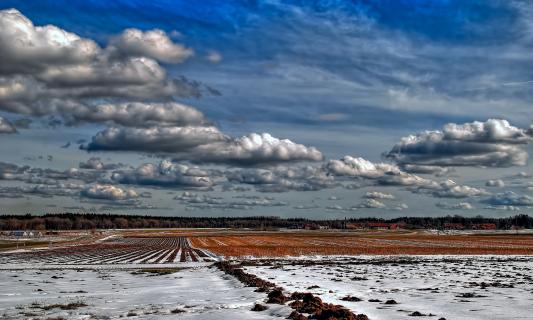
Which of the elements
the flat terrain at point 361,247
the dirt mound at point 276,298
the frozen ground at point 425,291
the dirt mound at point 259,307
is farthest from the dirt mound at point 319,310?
the flat terrain at point 361,247

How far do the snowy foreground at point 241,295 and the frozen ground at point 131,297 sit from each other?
4 cm

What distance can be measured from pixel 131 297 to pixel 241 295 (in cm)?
532

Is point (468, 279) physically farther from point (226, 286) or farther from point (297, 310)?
point (297, 310)

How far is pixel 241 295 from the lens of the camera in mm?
25281

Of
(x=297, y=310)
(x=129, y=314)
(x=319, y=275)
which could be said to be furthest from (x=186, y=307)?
(x=319, y=275)

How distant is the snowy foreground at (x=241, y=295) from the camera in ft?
64.4

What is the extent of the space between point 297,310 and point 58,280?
→ 74.8ft

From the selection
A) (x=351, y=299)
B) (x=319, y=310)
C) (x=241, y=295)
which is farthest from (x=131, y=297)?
(x=319, y=310)

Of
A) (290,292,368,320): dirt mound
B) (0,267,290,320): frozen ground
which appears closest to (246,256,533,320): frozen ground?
(290,292,368,320): dirt mound

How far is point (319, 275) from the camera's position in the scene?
3769 centimetres

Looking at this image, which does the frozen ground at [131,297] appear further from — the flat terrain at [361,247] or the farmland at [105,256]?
the flat terrain at [361,247]

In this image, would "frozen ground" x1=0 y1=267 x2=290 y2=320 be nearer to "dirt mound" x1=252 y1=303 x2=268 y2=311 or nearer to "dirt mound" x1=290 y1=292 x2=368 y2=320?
"dirt mound" x1=252 y1=303 x2=268 y2=311

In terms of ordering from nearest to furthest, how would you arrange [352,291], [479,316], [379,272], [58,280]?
[479,316] → [352,291] → [58,280] → [379,272]

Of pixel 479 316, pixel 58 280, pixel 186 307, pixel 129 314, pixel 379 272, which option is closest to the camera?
pixel 479 316
